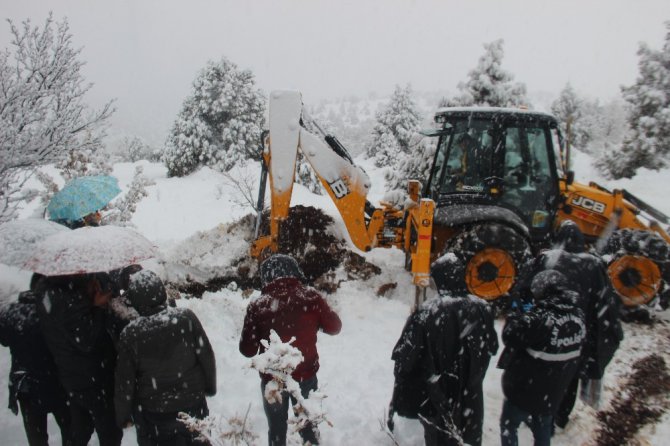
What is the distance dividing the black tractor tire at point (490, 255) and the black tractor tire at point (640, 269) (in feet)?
4.36

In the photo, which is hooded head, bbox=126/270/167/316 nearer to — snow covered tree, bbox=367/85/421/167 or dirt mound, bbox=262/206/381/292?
dirt mound, bbox=262/206/381/292

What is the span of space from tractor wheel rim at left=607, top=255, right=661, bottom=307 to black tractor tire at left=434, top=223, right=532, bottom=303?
135cm

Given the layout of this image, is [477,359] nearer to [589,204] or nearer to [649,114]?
[589,204]

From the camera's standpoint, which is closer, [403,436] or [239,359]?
[403,436]

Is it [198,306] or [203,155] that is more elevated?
[198,306]

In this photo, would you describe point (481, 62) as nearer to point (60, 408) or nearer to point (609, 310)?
point (609, 310)

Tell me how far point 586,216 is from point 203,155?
72.2ft

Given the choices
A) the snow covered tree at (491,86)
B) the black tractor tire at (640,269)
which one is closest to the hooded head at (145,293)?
the black tractor tire at (640,269)

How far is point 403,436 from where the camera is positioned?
3.70 m

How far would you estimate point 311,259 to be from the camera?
7.06m

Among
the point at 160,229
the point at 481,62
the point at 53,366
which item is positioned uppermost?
the point at 481,62

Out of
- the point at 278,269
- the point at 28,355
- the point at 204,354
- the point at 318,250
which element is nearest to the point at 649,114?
the point at 318,250

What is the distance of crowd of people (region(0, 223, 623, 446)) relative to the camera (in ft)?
9.09

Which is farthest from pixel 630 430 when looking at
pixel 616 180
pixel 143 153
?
pixel 143 153
